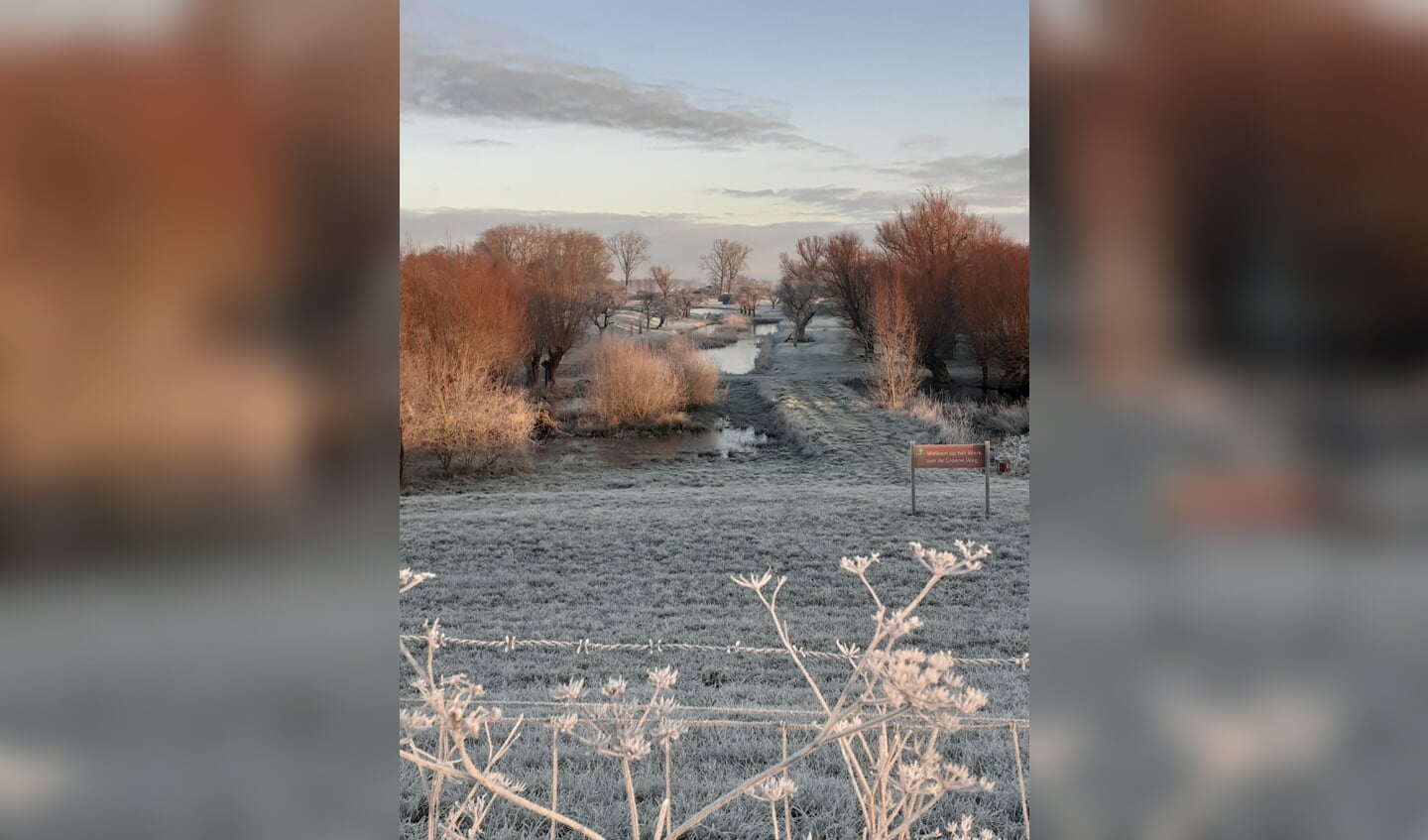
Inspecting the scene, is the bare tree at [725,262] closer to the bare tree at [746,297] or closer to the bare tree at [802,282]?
the bare tree at [746,297]

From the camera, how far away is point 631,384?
6035 millimetres

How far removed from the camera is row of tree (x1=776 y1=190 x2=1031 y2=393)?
233 inches

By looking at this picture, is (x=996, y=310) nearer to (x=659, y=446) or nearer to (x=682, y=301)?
(x=682, y=301)

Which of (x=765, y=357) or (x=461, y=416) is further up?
(x=765, y=357)

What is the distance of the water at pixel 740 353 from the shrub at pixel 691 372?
0.16 feet

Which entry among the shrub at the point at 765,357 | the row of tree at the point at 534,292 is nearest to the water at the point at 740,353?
the shrub at the point at 765,357

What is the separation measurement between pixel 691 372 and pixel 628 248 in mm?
864

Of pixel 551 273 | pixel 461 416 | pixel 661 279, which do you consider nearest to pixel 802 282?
pixel 661 279

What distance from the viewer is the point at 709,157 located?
5.82 m
